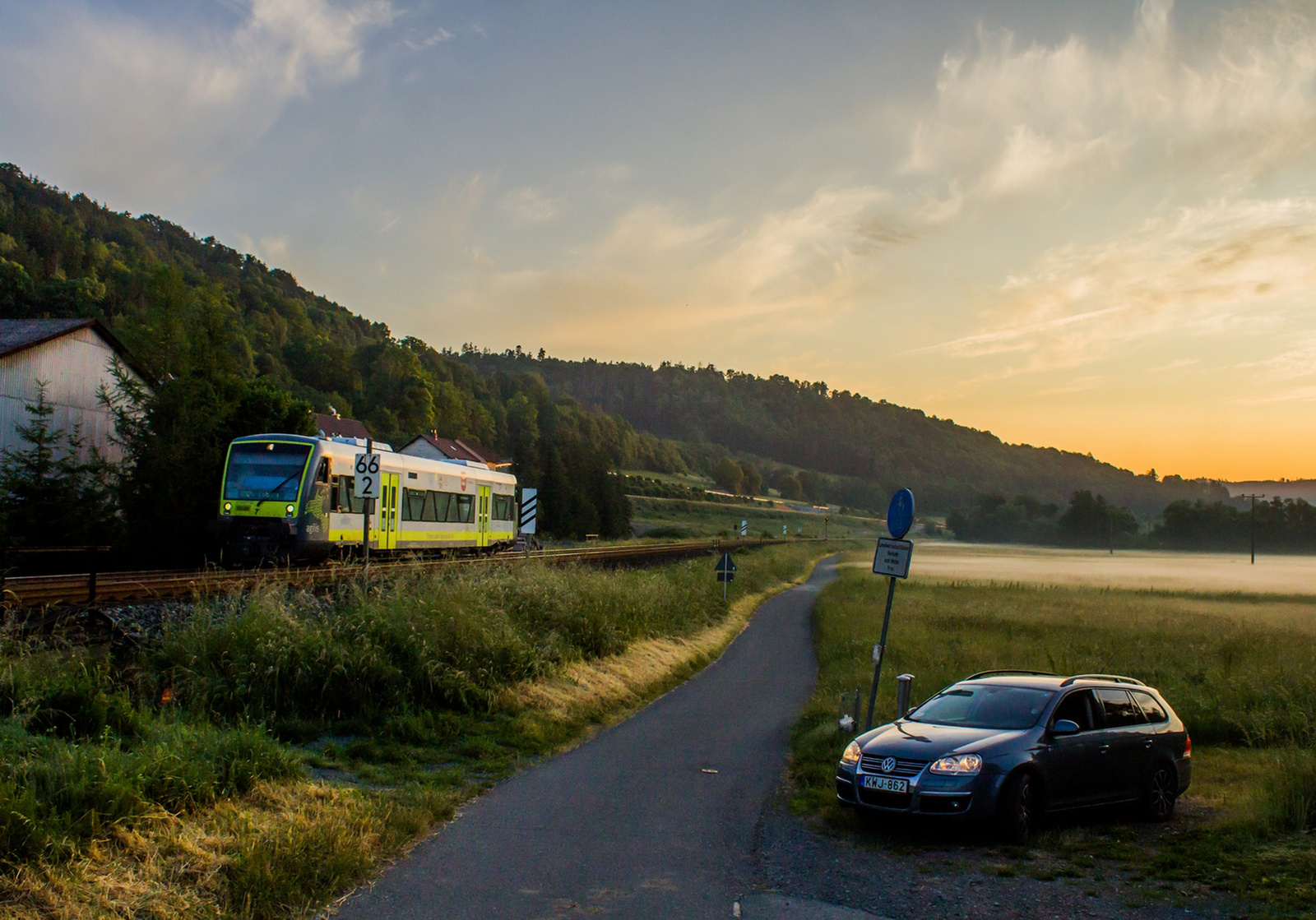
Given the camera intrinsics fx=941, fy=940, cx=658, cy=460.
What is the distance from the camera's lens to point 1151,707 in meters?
10.1

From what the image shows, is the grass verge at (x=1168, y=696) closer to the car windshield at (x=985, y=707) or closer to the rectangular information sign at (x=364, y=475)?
the car windshield at (x=985, y=707)

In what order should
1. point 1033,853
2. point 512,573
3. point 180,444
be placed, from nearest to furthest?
point 1033,853
point 512,573
point 180,444

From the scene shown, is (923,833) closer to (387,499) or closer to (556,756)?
(556,756)

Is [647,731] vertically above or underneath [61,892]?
underneath

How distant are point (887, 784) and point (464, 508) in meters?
26.0

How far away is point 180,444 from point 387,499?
7627mm

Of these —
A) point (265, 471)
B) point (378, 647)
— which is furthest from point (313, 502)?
point (378, 647)

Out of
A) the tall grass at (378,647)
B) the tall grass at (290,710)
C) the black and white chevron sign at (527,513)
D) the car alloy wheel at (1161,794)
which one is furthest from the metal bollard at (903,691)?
the black and white chevron sign at (527,513)

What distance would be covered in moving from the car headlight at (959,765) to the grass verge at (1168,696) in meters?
0.70

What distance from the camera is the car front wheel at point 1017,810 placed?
8383 millimetres

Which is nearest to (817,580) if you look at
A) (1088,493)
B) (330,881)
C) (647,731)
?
(647,731)

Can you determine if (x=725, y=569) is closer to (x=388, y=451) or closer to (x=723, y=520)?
(x=388, y=451)

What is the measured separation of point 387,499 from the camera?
87.4 feet

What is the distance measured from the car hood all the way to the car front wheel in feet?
1.26
